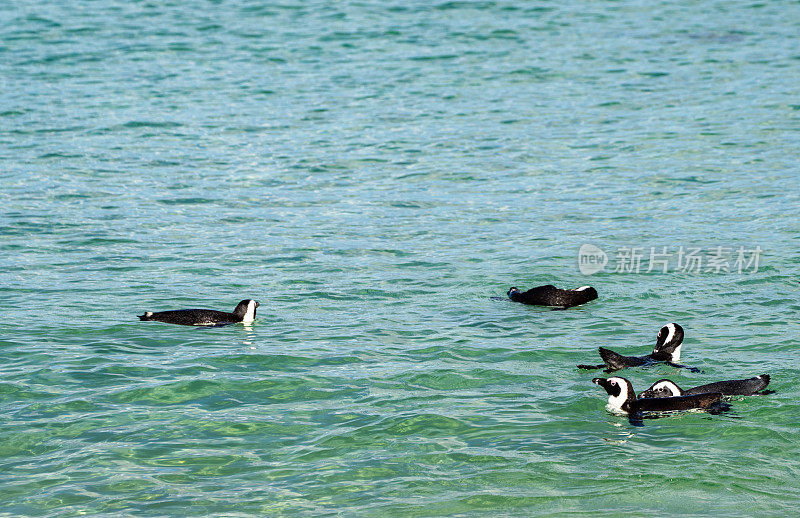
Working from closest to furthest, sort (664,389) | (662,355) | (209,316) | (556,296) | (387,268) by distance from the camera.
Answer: (664,389) → (662,355) → (209,316) → (556,296) → (387,268)

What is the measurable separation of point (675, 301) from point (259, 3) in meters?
31.9

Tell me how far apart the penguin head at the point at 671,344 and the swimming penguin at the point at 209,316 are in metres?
5.23

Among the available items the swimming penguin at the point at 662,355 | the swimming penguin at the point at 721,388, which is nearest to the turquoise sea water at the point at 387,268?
the swimming penguin at the point at 662,355

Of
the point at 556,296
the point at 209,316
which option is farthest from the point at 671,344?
the point at 209,316

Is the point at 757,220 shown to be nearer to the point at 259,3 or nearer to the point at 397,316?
the point at 397,316

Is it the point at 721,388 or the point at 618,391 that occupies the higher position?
the point at 618,391

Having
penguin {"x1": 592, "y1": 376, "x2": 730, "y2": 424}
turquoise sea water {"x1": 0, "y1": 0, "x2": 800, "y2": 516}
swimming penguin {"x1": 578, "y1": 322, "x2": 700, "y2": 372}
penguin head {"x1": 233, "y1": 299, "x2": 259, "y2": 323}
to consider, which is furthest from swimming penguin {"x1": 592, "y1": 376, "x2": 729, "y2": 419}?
penguin head {"x1": 233, "y1": 299, "x2": 259, "y2": 323}

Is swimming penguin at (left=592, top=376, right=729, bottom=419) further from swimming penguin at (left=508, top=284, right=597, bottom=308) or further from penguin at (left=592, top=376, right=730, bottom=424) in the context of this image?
swimming penguin at (left=508, top=284, right=597, bottom=308)

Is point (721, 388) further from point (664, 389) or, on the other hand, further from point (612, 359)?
point (612, 359)

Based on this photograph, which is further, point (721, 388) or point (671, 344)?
point (671, 344)

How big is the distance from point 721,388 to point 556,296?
12.4ft

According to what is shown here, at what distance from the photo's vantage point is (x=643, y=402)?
11336mm

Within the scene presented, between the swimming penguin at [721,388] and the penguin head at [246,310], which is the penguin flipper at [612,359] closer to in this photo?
the swimming penguin at [721,388]

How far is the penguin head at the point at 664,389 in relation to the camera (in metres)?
11.5
